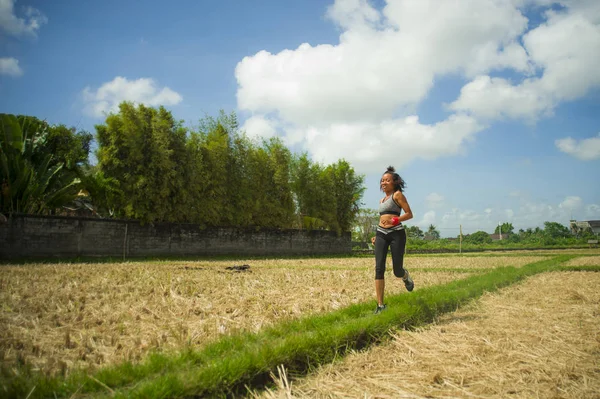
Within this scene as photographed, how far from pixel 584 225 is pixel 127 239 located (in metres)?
113

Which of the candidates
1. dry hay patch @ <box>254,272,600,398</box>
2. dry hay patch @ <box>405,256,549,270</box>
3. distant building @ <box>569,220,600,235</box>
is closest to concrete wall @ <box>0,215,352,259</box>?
dry hay patch @ <box>405,256,549,270</box>

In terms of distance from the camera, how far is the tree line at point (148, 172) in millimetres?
16175

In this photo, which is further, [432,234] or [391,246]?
[432,234]

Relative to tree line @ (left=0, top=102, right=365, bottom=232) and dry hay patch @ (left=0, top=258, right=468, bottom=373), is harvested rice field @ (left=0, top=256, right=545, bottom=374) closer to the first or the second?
dry hay patch @ (left=0, top=258, right=468, bottom=373)

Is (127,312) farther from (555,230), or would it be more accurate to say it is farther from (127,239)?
(555,230)

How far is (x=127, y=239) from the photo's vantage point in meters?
18.5

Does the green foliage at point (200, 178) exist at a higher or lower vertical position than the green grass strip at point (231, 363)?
higher

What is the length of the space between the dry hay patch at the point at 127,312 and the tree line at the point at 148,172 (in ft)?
34.9

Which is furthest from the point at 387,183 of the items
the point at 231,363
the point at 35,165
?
the point at 35,165

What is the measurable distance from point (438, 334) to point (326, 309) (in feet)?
5.39

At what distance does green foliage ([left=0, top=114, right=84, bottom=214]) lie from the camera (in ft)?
49.2

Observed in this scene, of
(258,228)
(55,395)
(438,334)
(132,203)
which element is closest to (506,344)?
(438,334)

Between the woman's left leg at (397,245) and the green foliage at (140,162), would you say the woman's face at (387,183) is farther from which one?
the green foliage at (140,162)

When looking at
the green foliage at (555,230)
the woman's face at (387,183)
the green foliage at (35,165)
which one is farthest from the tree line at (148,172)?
the green foliage at (555,230)
